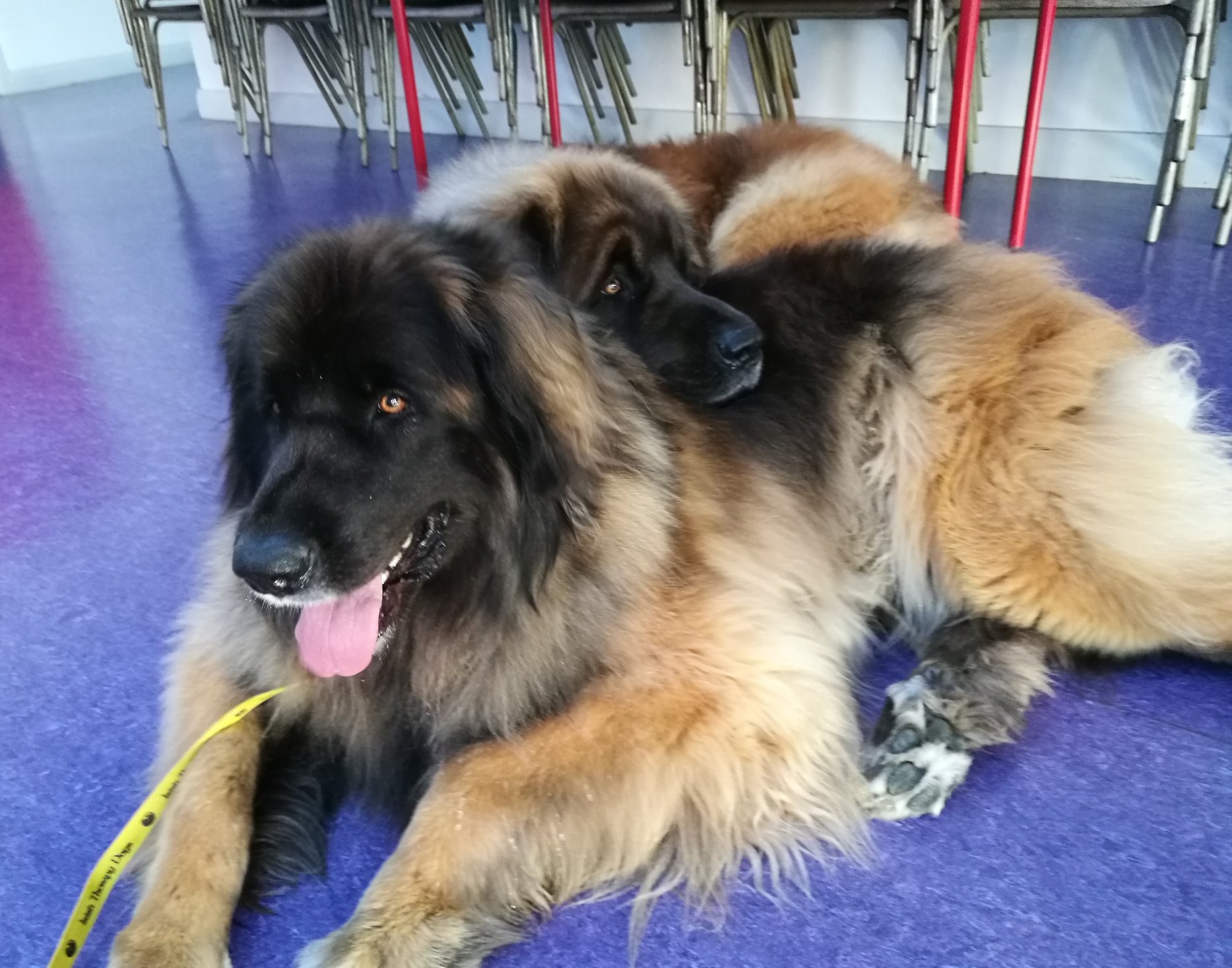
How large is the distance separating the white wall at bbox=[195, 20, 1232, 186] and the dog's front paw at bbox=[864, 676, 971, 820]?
3797 millimetres

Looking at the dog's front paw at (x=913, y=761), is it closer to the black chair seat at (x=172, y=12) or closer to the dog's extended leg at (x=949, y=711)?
the dog's extended leg at (x=949, y=711)

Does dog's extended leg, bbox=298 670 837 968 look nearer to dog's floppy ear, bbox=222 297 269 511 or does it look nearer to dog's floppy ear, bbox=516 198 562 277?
dog's floppy ear, bbox=222 297 269 511

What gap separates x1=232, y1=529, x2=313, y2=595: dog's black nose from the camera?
114cm

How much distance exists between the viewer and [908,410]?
1.76 m

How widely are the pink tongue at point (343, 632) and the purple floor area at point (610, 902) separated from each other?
0.29 m

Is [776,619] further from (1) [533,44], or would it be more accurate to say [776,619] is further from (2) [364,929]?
(1) [533,44]

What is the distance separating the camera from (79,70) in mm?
11281

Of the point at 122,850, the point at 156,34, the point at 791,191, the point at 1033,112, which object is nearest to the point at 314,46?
the point at 156,34

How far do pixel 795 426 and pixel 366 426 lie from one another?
0.82 meters

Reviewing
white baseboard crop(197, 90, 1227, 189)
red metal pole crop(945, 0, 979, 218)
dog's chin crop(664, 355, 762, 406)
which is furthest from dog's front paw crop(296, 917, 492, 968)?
white baseboard crop(197, 90, 1227, 189)

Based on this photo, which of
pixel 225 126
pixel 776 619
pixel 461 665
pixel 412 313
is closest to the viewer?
pixel 412 313

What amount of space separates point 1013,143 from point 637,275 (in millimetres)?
3391

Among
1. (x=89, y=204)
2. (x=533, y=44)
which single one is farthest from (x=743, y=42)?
(x=89, y=204)

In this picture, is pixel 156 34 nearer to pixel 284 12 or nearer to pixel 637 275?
pixel 284 12
